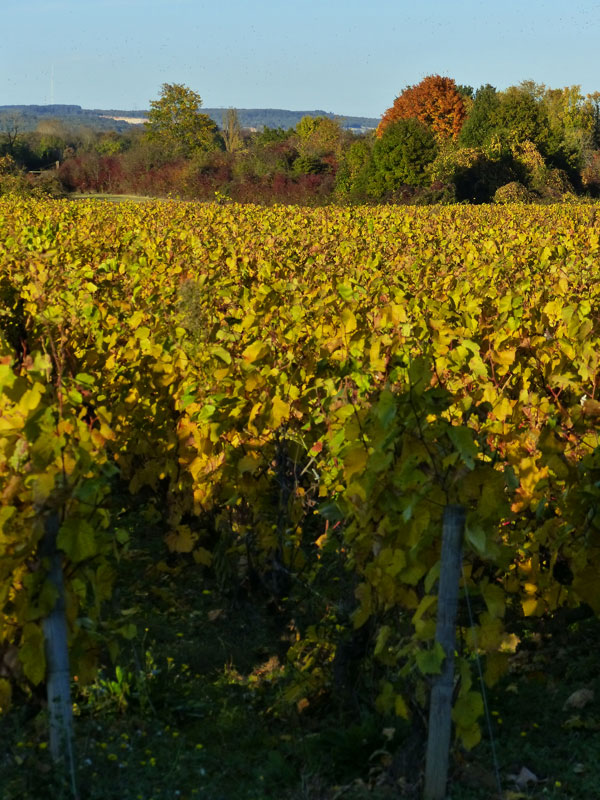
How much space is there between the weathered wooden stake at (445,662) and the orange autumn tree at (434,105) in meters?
80.3

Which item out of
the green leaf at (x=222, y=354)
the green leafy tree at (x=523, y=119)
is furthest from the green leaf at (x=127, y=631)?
the green leafy tree at (x=523, y=119)

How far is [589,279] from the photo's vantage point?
24.5 feet

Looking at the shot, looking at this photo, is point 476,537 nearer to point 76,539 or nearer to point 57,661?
point 76,539

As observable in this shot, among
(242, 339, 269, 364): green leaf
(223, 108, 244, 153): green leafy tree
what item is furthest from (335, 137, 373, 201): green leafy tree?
(223, 108, 244, 153): green leafy tree

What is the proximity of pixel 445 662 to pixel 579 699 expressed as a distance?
1.22 metres

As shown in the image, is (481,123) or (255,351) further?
(481,123)

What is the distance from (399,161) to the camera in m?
47.8

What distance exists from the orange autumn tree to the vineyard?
7602cm

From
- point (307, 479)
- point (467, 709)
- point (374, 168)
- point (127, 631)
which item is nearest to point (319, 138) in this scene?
point (374, 168)

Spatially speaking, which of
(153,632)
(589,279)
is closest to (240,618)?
(153,632)

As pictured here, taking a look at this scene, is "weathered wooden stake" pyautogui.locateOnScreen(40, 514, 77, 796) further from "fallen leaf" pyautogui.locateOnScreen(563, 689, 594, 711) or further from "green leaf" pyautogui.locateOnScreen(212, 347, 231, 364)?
"fallen leaf" pyautogui.locateOnScreen(563, 689, 594, 711)

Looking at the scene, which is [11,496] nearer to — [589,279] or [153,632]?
[153,632]

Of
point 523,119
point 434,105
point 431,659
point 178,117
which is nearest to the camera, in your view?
point 431,659

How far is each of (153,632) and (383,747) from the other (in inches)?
67.9
